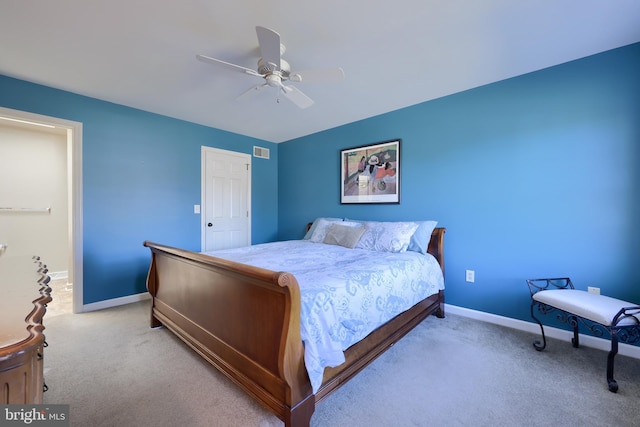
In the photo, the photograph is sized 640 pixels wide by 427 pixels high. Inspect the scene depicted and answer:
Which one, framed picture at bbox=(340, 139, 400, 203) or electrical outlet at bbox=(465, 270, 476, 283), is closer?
electrical outlet at bbox=(465, 270, 476, 283)

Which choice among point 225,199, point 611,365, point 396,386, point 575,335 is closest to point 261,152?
point 225,199

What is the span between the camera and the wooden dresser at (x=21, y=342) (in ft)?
1.99

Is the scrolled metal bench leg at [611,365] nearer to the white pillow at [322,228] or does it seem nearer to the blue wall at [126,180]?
the white pillow at [322,228]

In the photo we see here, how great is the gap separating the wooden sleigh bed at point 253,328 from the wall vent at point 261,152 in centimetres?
A: 263

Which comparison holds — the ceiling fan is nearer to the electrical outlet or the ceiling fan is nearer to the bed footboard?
the bed footboard

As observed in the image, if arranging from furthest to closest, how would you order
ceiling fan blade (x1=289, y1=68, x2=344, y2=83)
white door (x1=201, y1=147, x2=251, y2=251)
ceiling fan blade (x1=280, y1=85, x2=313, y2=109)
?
1. white door (x1=201, y1=147, x2=251, y2=251)
2. ceiling fan blade (x1=280, y1=85, x2=313, y2=109)
3. ceiling fan blade (x1=289, y1=68, x2=344, y2=83)

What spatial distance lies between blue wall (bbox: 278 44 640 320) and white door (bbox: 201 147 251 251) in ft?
7.86

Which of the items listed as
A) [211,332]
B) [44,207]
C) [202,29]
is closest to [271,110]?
[202,29]

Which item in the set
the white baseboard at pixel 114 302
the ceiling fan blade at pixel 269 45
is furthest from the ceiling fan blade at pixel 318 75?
the white baseboard at pixel 114 302

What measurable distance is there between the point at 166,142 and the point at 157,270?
6.34 feet

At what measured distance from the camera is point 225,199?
425 centimetres

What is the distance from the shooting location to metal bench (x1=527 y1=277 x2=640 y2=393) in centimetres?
167

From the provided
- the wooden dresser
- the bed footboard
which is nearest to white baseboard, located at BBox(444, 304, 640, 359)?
the bed footboard

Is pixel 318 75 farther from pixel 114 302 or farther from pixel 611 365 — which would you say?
pixel 114 302
